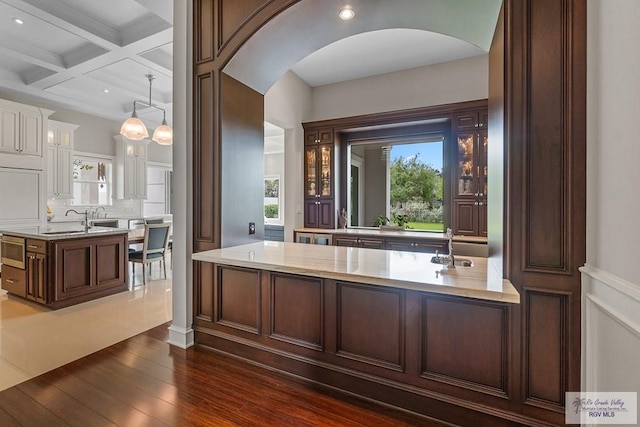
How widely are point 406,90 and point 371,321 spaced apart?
4152 millimetres

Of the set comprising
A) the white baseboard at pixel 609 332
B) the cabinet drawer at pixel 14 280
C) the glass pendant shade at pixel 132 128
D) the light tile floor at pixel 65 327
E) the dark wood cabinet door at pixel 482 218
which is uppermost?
the glass pendant shade at pixel 132 128

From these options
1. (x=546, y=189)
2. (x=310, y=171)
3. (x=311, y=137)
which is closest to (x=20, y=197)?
(x=310, y=171)

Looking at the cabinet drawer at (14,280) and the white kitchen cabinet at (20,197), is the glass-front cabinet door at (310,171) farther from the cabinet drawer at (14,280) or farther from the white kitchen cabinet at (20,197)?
the white kitchen cabinet at (20,197)

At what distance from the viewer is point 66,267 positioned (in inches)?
143

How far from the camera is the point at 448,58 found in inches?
180

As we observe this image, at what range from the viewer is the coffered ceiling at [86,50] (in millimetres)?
3510

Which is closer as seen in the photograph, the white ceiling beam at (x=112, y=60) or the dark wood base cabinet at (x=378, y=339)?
the dark wood base cabinet at (x=378, y=339)

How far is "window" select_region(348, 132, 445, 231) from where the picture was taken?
5047mm

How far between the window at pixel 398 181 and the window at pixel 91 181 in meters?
5.66

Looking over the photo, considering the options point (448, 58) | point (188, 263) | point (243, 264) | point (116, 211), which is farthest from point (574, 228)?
point (116, 211)

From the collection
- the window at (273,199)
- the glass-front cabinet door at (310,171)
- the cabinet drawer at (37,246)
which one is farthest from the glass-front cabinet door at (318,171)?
the window at (273,199)

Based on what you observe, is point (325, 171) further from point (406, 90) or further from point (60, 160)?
point (60, 160)

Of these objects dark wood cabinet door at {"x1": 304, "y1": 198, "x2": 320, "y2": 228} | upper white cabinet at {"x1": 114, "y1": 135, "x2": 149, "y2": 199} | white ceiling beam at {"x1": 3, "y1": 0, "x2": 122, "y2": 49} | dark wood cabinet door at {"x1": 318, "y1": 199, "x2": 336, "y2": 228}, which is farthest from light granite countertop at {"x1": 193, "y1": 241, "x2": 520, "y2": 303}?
upper white cabinet at {"x1": 114, "y1": 135, "x2": 149, "y2": 199}

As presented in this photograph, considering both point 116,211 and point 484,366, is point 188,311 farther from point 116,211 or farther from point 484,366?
point 116,211
